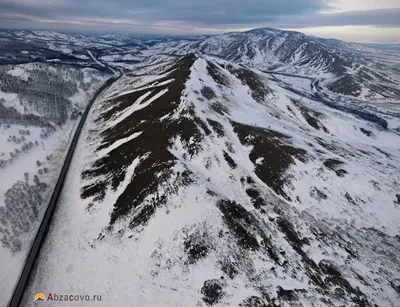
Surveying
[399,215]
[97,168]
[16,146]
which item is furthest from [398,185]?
[16,146]

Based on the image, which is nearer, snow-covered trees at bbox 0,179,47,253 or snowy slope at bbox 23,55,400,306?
snowy slope at bbox 23,55,400,306

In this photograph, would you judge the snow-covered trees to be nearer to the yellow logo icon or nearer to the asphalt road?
the asphalt road

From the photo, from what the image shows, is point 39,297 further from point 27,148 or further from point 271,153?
point 27,148

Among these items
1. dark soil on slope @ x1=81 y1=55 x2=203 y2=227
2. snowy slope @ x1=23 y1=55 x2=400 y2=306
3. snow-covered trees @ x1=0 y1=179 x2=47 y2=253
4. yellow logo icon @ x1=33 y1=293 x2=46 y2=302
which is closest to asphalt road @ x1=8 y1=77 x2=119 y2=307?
snowy slope @ x1=23 y1=55 x2=400 y2=306

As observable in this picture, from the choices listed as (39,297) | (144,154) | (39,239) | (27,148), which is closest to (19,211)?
(39,239)

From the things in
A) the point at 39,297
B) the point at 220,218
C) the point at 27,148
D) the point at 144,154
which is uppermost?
the point at 144,154

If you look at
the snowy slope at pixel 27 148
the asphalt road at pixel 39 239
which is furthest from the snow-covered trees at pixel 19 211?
the asphalt road at pixel 39 239

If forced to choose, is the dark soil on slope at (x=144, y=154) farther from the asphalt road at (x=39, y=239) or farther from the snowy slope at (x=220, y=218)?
the asphalt road at (x=39, y=239)

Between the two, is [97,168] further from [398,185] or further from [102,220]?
[398,185]
